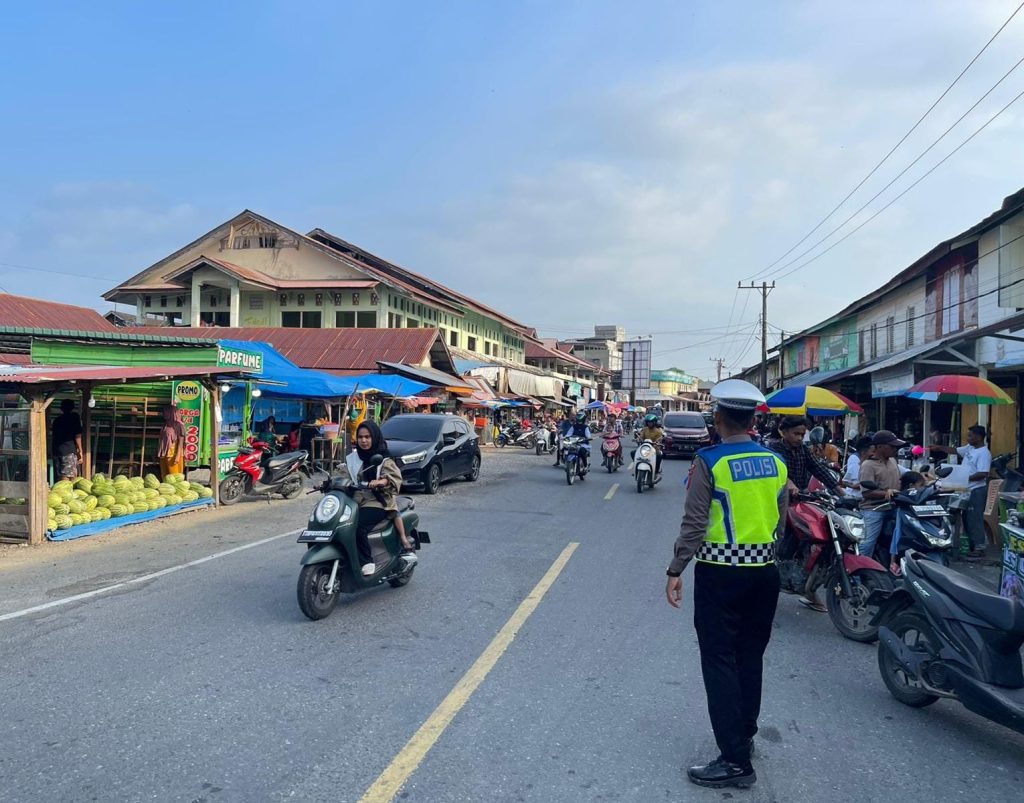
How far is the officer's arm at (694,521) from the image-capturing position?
3496mm

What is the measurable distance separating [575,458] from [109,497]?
9.97 metres

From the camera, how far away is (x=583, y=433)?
17969 mm

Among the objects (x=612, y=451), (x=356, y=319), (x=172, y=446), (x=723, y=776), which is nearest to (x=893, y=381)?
(x=612, y=451)

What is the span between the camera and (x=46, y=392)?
964 centimetres

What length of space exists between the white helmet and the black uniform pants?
78cm

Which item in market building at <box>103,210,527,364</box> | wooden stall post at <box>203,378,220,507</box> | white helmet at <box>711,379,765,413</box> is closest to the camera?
white helmet at <box>711,379,765,413</box>

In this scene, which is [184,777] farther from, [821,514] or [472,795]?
[821,514]

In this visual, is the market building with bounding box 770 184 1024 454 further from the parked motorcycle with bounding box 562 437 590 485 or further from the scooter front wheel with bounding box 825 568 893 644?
the parked motorcycle with bounding box 562 437 590 485

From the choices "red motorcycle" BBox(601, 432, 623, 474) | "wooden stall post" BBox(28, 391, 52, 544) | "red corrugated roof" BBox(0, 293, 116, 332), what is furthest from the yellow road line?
"red corrugated roof" BBox(0, 293, 116, 332)

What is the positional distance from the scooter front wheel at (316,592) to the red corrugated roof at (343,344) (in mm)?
20862

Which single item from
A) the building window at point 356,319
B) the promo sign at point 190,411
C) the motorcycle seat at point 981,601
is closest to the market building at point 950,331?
the motorcycle seat at point 981,601

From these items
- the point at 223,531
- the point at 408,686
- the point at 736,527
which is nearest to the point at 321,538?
the point at 408,686

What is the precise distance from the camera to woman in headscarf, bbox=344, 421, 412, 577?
633 cm

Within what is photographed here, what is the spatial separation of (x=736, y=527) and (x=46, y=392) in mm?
9532
